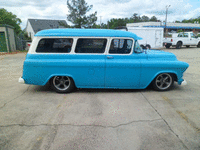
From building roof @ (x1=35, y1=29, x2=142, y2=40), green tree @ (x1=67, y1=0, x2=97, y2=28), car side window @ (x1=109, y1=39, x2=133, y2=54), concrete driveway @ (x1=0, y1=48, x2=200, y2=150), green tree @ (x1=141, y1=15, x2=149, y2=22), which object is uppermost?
green tree @ (x1=141, y1=15, x2=149, y2=22)

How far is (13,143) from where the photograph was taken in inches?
106

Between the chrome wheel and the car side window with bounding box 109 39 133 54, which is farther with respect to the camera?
the chrome wheel

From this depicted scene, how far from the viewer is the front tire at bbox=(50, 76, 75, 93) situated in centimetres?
498

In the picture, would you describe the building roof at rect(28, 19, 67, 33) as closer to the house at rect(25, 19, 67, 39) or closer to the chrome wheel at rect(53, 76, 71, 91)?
the house at rect(25, 19, 67, 39)

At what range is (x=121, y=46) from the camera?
487 cm

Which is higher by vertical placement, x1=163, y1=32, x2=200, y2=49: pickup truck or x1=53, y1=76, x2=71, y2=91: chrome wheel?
x1=163, y1=32, x2=200, y2=49: pickup truck

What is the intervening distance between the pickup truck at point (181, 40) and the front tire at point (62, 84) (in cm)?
1940

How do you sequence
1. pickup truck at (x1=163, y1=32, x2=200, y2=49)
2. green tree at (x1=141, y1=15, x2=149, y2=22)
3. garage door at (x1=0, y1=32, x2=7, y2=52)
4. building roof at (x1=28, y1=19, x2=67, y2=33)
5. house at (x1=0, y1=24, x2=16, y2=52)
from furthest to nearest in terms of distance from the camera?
1. green tree at (x1=141, y1=15, x2=149, y2=22)
2. building roof at (x1=28, y1=19, x2=67, y2=33)
3. pickup truck at (x1=163, y1=32, x2=200, y2=49)
4. garage door at (x1=0, y1=32, x2=7, y2=52)
5. house at (x1=0, y1=24, x2=16, y2=52)

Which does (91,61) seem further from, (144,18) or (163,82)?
(144,18)

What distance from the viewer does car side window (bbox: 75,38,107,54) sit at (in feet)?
15.8

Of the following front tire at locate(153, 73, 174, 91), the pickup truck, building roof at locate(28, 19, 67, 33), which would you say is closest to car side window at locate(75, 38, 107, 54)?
front tire at locate(153, 73, 174, 91)

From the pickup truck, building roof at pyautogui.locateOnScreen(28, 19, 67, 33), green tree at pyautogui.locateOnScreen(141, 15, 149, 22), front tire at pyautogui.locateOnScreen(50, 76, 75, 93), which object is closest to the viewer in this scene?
front tire at pyautogui.locateOnScreen(50, 76, 75, 93)

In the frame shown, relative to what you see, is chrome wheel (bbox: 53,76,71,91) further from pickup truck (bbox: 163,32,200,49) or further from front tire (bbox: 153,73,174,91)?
pickup truck (bbox: 163,32,200,49)

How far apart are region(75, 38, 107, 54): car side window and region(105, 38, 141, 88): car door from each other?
0.25 meters
